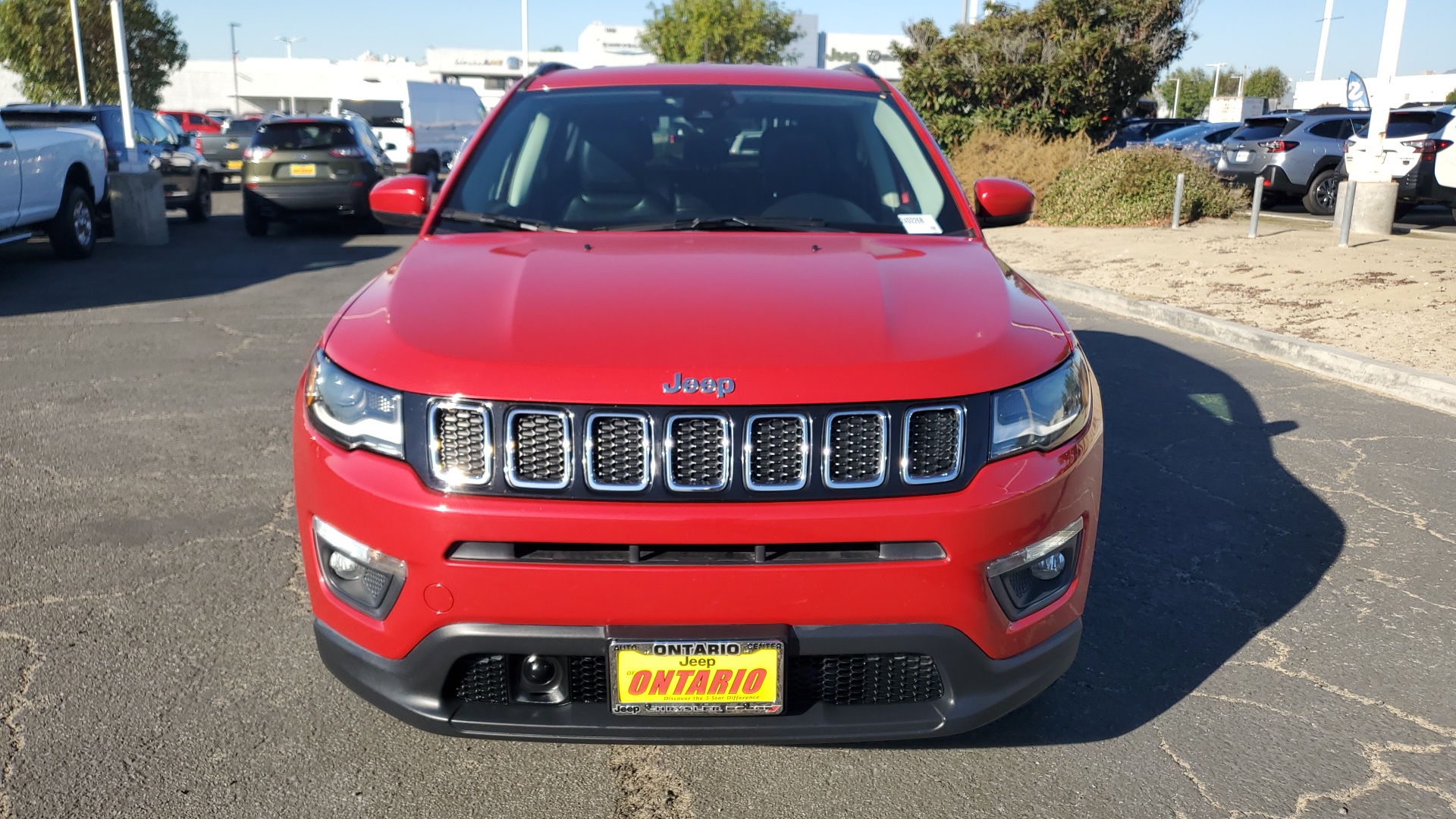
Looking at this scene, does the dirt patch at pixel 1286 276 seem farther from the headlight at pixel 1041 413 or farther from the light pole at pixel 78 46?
the light pole at pixel 78 46

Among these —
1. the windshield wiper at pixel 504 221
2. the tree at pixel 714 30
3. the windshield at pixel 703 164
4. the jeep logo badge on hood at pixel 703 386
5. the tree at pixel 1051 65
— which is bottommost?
the jeep logo badge on hood at pixel 703 386

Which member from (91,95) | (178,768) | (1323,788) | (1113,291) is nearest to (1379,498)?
(1323,788)

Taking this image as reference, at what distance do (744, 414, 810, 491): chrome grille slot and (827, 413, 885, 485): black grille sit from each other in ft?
0.18

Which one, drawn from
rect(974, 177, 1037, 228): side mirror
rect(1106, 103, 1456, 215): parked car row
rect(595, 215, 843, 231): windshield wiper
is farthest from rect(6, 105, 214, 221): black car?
rect(1106, 103, 1456, 215): parked car row

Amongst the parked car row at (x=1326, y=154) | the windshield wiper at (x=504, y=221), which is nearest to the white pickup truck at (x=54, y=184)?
the windshield wiper at (x=504, y=221)

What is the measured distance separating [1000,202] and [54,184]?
36.4ft

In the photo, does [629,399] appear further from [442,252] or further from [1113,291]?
[1113,291]

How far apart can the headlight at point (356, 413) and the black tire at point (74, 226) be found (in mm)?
11409

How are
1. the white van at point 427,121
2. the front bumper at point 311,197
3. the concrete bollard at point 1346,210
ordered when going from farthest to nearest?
the white van at point 427,121, the front bumper at point 311,197, the concrete bollard at point 1346,210

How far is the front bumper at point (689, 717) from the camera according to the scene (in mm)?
2293

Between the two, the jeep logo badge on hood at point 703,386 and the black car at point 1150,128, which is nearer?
the jeep logo badge on hood at point 703,386

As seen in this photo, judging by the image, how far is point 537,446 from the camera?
231 cm

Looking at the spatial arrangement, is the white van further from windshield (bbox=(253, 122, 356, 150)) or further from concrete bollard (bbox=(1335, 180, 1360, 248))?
concrete bollard (bbox=(1335, 180, 1360, 248))

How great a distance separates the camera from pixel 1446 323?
8188 millimetres
